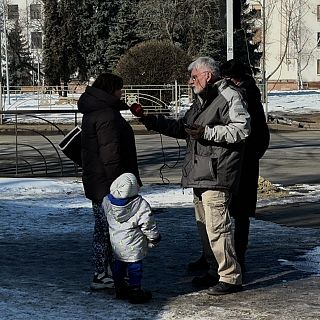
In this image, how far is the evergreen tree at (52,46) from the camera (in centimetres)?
5431

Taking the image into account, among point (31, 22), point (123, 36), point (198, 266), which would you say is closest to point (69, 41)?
point (123, 36)

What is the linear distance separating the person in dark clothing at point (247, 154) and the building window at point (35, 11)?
68410 mm

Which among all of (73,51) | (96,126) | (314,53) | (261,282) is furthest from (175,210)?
(314,53)

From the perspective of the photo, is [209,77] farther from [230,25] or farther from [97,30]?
[97,30]

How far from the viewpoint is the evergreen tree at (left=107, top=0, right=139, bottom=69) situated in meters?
46.9

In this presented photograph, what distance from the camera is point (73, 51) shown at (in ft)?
178

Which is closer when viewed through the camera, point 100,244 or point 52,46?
point 100,244

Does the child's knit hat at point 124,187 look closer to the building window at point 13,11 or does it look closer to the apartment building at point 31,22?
the apartment building at point 31,22

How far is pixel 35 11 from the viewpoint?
73938 mm

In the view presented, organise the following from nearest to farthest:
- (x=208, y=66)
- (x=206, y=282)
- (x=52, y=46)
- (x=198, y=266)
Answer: (x=208, y=66) → (x=206, y=282) → (x=198, y=266) → (x=52, y=46)

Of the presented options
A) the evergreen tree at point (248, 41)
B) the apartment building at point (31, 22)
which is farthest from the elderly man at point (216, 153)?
the apartment building at point (31, 22)

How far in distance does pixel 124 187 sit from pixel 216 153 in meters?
0.75

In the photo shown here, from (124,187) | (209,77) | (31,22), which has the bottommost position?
(124,187)

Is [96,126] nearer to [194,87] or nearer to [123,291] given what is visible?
[194,87]
